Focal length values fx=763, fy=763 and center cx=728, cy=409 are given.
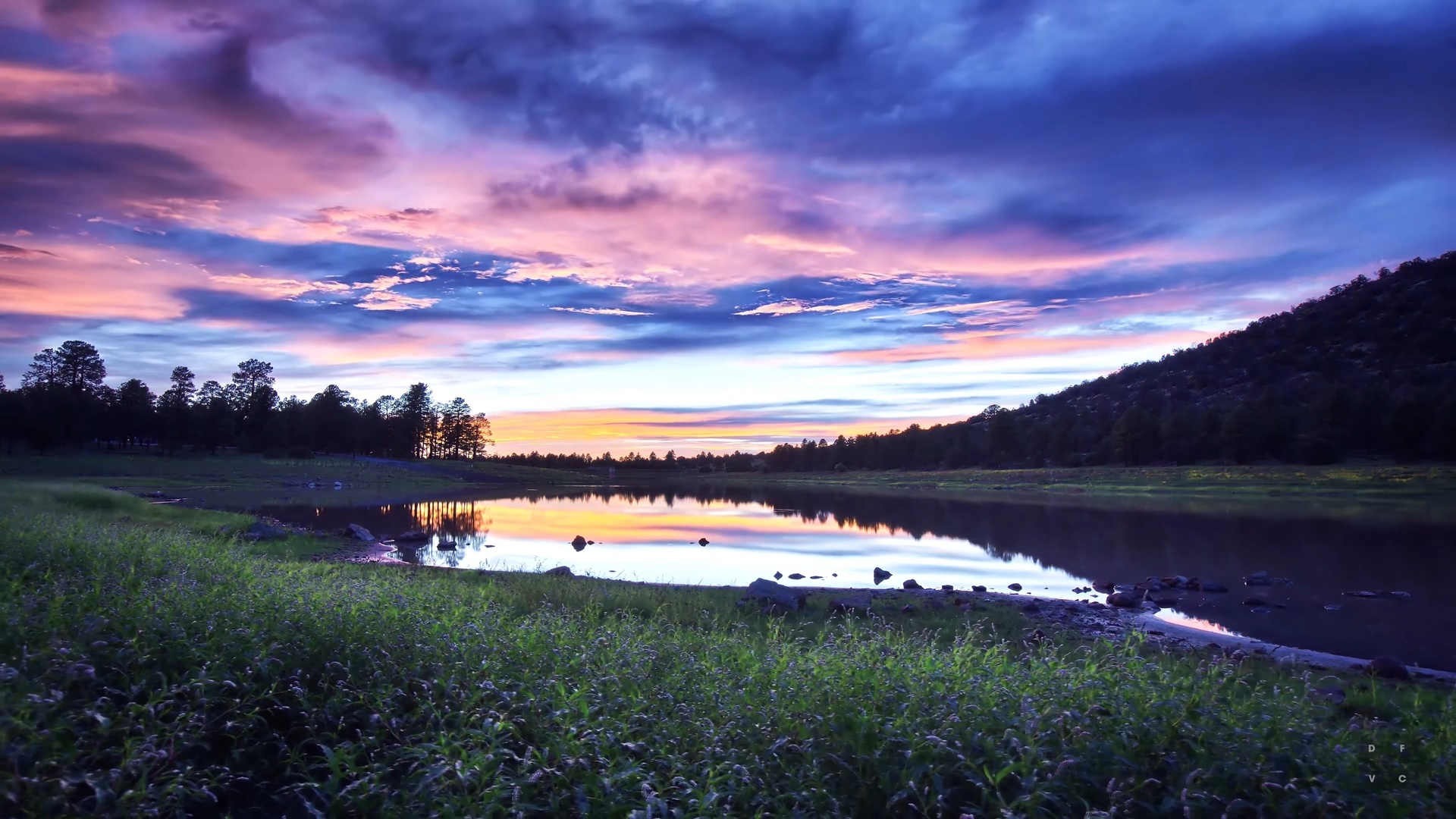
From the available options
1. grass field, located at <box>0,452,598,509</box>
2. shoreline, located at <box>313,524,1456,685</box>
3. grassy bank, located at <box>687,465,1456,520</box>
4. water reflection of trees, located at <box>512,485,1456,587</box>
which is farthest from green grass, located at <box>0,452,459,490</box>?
grassy bank, located at <box>687,465,1456,520</box>

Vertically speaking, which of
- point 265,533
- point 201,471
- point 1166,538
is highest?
point 201,471

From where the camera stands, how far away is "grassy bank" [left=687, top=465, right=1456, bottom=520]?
4397cm

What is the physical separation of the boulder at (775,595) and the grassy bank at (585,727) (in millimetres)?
8017

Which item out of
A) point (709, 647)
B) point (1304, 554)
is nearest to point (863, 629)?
point (709, 647)

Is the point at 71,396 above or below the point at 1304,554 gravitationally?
above

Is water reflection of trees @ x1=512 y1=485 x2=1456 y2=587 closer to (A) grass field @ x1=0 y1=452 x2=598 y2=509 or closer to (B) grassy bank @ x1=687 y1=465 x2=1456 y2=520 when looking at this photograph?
(B) grassy bank @ x1=687 y1=465 x2=1456 y2=520

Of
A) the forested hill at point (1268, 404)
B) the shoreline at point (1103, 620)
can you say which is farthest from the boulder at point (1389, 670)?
the forested hill at point (1268, 404)

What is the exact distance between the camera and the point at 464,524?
3978 cm

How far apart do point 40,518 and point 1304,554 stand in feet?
112

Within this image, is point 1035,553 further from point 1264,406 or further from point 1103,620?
point 1264,406

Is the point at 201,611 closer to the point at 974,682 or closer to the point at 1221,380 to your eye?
the point at 974,682

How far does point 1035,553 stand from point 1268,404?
6469 cm

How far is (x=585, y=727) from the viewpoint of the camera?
17.3 ft

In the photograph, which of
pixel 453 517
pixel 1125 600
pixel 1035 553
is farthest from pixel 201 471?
pixel 1125 600
